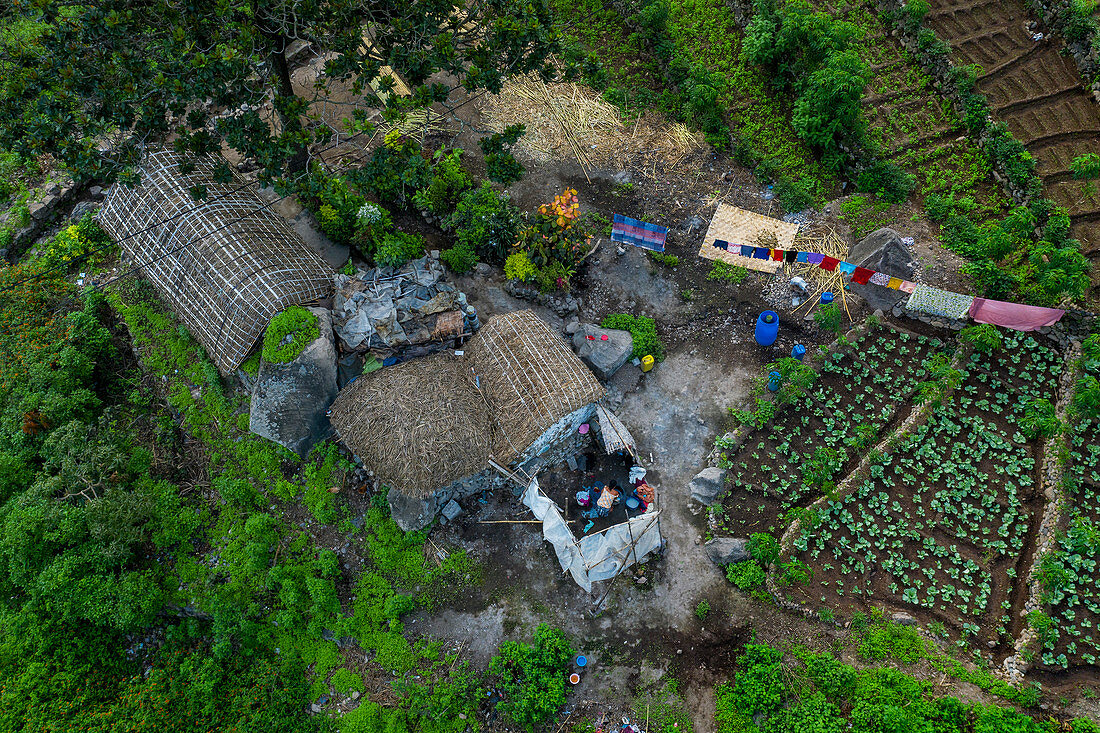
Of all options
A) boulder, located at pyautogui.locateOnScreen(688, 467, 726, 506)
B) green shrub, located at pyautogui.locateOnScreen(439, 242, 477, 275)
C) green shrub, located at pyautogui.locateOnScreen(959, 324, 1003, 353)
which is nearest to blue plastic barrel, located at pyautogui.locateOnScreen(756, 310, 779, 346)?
boulder, located at pyautogui.locateOnScreen(688, 467, 726, 506)

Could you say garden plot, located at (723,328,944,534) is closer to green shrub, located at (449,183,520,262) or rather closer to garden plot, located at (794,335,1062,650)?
garden plot, located at (794,335,1062,650)

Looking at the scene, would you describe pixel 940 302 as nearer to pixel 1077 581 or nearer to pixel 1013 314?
pixel 1013 314

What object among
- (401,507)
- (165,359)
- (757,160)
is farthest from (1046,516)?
(165,359)

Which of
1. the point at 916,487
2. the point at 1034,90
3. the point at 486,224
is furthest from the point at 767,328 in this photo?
the point at 1034,90

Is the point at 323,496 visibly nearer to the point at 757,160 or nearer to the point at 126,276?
the point at 126,276

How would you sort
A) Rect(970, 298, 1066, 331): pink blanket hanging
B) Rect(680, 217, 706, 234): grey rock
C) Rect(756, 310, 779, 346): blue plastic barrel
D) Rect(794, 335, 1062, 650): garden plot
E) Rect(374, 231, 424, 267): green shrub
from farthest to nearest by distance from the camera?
Rect(680, 217, 706, 234): grey rock
Rect(756, 310, 779, 346): blue plastic barrel
Rect(970, 298, 1066, 331): pink blanket hanging
Rect(374, 231, 424, 267): green shrub
Rect(794, 335, 1062, 650): garden plot

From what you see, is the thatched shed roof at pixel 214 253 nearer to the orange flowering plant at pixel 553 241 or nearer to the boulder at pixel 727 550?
the orange flowering plant at pixel 553 241
